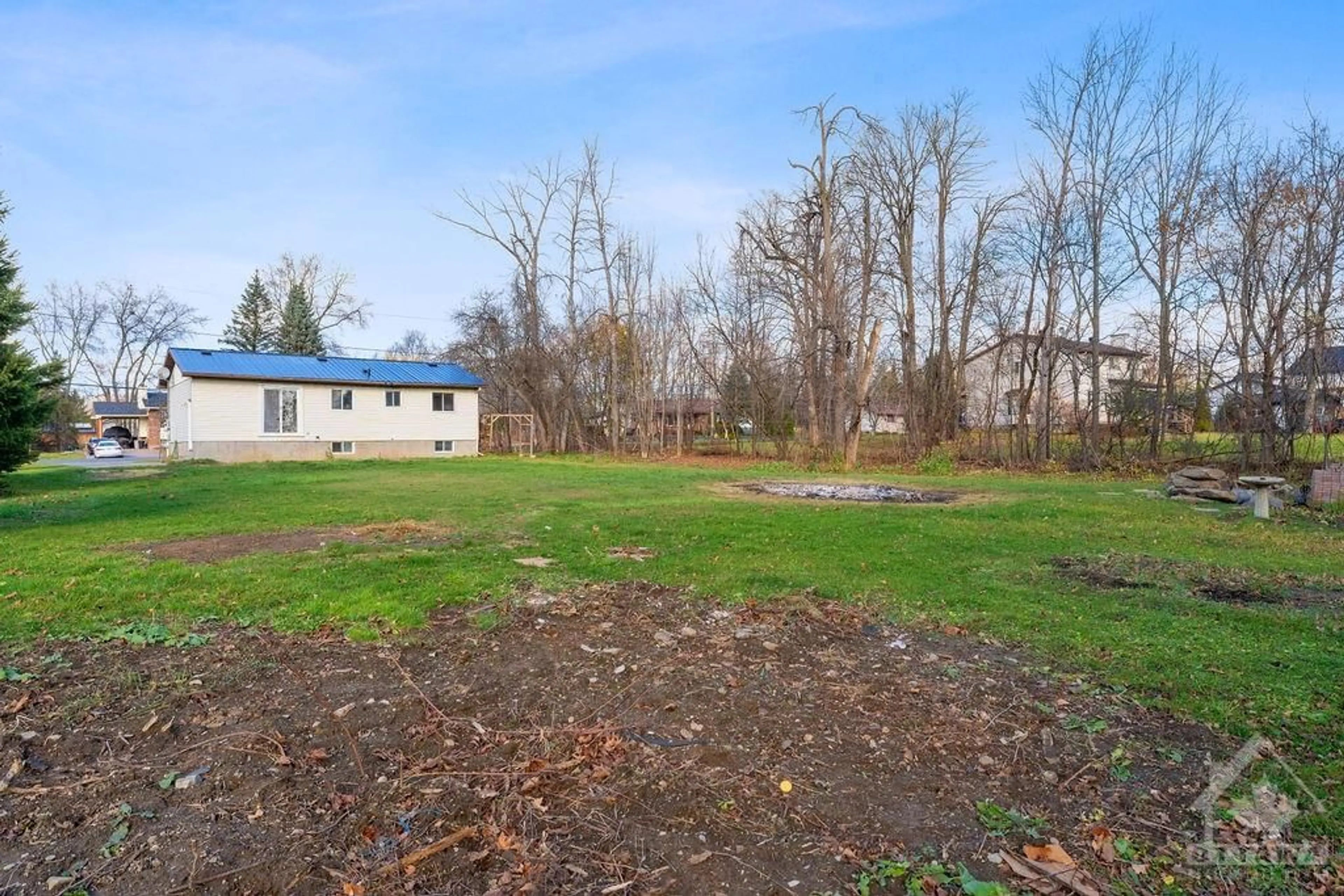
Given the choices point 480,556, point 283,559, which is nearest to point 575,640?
point 480,556

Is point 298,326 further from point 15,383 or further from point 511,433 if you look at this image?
point 15,383

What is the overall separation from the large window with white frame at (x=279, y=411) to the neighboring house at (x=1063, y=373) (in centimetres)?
2285

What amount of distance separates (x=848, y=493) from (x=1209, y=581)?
805 centimetres

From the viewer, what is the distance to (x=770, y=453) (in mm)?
25578

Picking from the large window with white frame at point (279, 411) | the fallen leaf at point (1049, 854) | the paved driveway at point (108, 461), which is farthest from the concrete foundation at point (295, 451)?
the fallen leaf at point (1049, 854)

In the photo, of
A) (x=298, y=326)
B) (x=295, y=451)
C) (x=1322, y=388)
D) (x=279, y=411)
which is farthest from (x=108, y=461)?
(x=1322, y=388)

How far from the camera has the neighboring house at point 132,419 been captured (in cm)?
4391

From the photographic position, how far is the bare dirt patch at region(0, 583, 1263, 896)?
223 cm

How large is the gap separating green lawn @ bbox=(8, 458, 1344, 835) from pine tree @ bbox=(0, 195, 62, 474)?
3.33ft

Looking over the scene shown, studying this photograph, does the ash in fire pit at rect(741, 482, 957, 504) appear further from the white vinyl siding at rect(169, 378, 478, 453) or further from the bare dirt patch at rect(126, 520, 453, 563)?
the white vinyl siding at rect(169, 378, 478, 453)

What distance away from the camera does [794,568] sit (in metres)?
6.41

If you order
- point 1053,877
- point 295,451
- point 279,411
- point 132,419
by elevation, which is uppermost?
point 132,419

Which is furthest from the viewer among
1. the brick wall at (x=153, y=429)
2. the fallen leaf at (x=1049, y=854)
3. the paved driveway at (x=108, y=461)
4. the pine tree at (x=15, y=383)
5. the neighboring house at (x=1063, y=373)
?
the brick wall at (x=153, y=429)

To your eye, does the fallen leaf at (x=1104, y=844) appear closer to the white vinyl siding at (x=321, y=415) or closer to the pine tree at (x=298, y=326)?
the white vinyl siding at (x=321, y=415)
